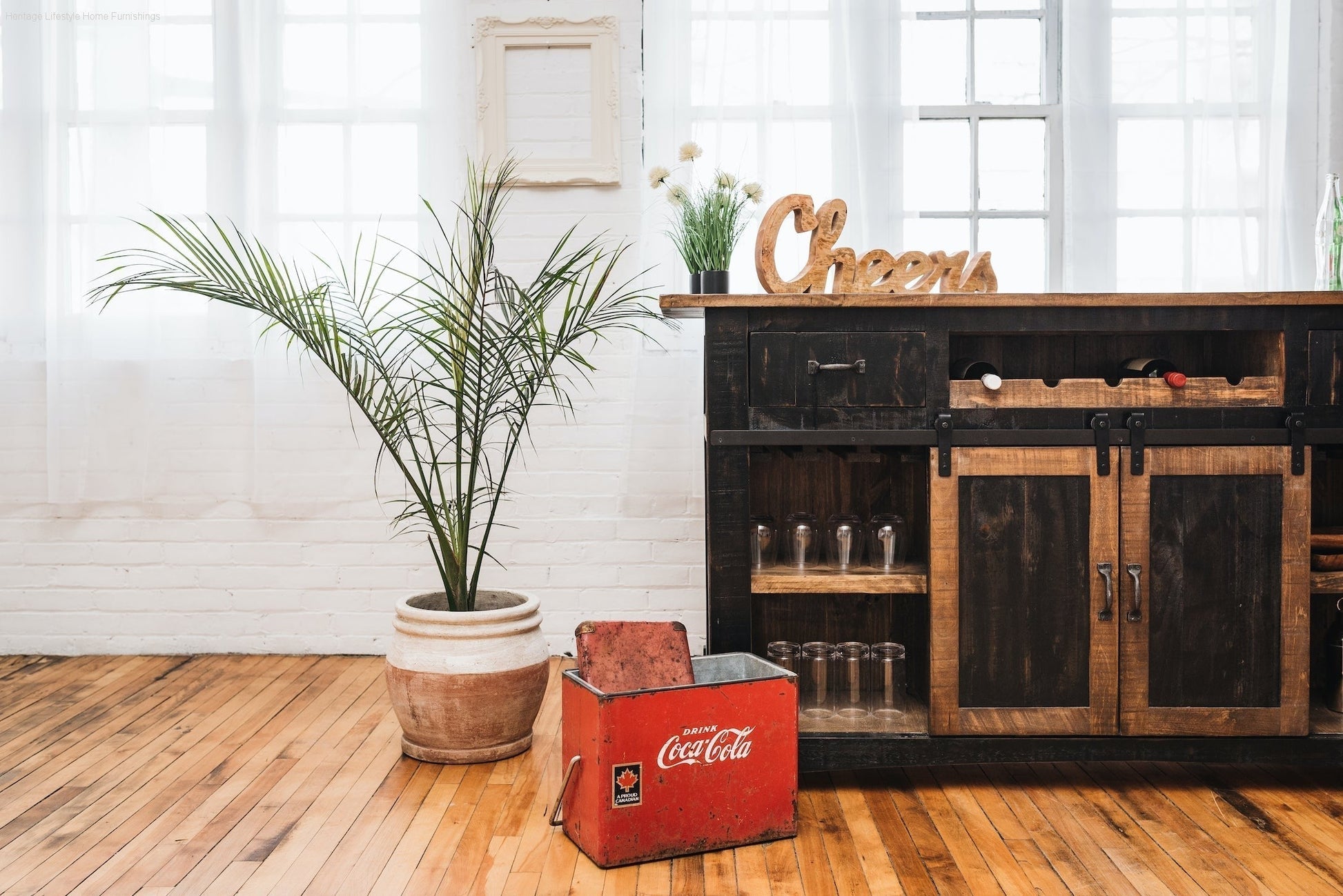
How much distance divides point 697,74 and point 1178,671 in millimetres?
2102

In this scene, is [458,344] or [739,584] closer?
[739,584]

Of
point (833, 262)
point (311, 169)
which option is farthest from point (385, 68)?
point (833, 262)

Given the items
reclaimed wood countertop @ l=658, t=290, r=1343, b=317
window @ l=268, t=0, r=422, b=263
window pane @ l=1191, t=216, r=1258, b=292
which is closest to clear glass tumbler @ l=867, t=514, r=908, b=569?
reclaimed wood countertop @ l=658, t=290, r=1343, b=317

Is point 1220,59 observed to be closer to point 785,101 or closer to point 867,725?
point 785,101

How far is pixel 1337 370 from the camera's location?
227cm

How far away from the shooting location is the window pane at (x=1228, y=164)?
10.4 ft

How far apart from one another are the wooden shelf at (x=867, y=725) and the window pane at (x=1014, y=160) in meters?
1.78

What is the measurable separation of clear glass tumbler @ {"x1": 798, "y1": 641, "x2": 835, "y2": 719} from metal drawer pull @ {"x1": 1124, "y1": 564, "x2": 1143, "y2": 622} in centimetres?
64

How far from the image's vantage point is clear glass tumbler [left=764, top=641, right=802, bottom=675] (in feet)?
7.91

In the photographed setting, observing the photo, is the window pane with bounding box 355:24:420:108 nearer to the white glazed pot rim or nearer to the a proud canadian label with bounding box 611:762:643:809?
the white glazed pot rim

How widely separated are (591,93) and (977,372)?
64.0 inches

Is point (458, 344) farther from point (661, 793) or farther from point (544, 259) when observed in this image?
point (661, 793)

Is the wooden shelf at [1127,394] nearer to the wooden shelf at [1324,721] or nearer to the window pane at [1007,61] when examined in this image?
the wooden shelf at [1324,721]

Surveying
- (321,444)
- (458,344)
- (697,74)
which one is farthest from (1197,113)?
(321,444)
